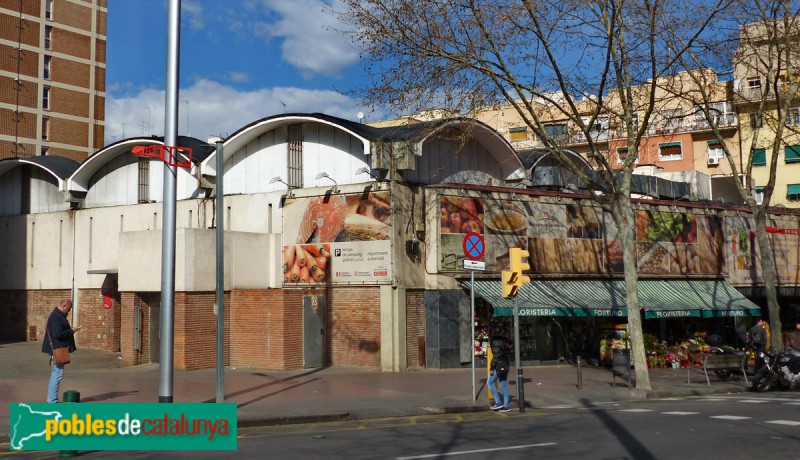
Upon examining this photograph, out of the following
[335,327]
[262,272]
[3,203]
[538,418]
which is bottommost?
[538,418]

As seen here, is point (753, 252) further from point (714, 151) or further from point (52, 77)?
point (52, 77)

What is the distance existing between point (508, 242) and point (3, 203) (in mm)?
21230

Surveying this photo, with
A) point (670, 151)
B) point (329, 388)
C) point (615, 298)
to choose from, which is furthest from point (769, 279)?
point (670, 151)

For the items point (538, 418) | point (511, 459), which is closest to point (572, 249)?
point (538, 418)

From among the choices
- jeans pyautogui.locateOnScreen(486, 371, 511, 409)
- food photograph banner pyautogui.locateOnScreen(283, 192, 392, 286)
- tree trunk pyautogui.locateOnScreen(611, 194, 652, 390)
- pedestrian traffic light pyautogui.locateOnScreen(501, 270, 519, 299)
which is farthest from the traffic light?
food photograph banner pyautogui.locateOnScreen(283, 192, 392, 286)

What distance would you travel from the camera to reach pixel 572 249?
27.9 meters

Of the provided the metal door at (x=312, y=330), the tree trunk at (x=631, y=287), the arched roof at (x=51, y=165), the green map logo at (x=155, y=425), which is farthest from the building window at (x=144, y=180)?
the green map logo at (x=155, y=425)

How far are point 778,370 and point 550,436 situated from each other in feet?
36.4

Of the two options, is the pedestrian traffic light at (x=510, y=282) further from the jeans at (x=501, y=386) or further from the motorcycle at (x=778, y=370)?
the motorcycle at (x=778, y=370)

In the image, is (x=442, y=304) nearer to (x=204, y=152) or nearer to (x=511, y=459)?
(x=204, y=152)

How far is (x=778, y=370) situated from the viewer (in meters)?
20.9

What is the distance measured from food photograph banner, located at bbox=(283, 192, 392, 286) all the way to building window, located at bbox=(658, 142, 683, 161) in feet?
116

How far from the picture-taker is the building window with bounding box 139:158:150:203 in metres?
30.5

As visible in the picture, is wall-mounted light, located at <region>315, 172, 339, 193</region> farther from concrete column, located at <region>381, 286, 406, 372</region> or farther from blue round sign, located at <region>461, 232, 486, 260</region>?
blue round sign, located at <region>461, 232, 486, 260</region>
